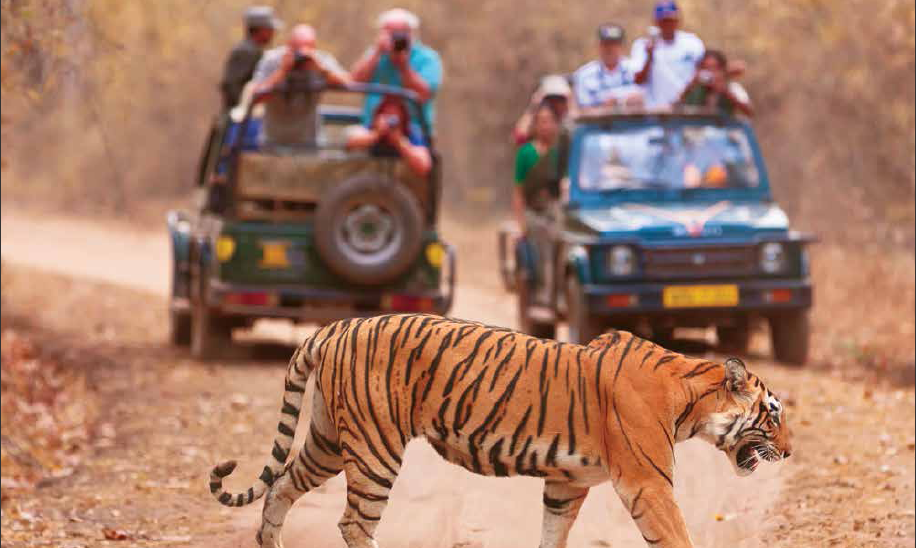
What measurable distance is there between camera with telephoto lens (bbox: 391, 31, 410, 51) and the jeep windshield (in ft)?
5.97

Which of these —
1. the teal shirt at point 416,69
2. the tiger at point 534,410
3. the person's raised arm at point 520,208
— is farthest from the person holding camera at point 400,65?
the tiger at point 534,410

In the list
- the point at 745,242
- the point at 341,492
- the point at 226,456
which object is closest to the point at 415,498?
the point at 341,492

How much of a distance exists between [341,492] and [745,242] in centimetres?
532

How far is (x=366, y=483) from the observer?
645cm

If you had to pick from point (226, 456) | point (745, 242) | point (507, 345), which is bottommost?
point (226, 456)

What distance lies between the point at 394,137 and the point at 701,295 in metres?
2.64

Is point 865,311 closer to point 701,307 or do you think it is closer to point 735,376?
point 701,307

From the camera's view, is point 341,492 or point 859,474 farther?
point 859,474

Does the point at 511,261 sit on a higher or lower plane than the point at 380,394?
lower

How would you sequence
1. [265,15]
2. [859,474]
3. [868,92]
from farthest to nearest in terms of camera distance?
[868,92]
[265,15]
[859,474]

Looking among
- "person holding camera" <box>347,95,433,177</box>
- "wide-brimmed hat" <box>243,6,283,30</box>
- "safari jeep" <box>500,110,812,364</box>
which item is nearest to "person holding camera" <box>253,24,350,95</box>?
"person holding camera" <box>347,95,433,177</box>

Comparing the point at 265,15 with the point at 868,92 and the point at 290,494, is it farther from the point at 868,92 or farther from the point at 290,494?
the point at 290,494

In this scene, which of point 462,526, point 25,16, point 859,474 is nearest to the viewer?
point 462,526

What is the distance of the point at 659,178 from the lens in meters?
13.8
